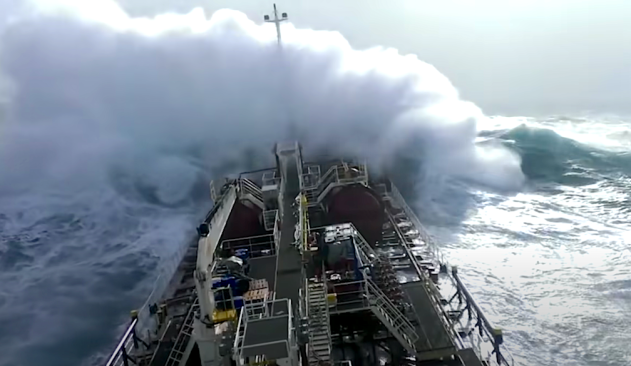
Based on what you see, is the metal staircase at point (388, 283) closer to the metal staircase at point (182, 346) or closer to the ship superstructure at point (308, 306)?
the ship superstructure at point (308, 306)

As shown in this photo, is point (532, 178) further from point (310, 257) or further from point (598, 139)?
point (310, 257)

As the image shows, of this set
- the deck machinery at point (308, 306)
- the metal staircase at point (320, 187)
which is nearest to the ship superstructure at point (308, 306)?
the deck machinery at point (308, 306)

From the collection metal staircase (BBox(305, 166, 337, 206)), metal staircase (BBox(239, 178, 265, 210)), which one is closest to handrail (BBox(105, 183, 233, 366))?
metal staircase (BBox(239, 178, 265, 210))

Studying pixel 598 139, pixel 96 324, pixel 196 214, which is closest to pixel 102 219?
pixel 196 214

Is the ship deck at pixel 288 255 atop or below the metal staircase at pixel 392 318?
atop

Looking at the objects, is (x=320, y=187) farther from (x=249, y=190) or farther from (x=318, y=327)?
(x=318, y=327)

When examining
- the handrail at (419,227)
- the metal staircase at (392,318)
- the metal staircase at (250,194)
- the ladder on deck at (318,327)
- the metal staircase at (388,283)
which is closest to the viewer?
the ladder on deck at (318,327)

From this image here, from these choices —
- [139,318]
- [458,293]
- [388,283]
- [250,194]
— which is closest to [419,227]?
[458,293]

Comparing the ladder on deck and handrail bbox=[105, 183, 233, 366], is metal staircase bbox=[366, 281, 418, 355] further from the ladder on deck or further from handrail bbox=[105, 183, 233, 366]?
Answer: handrail bbox=[105, 183, 233, 366]
